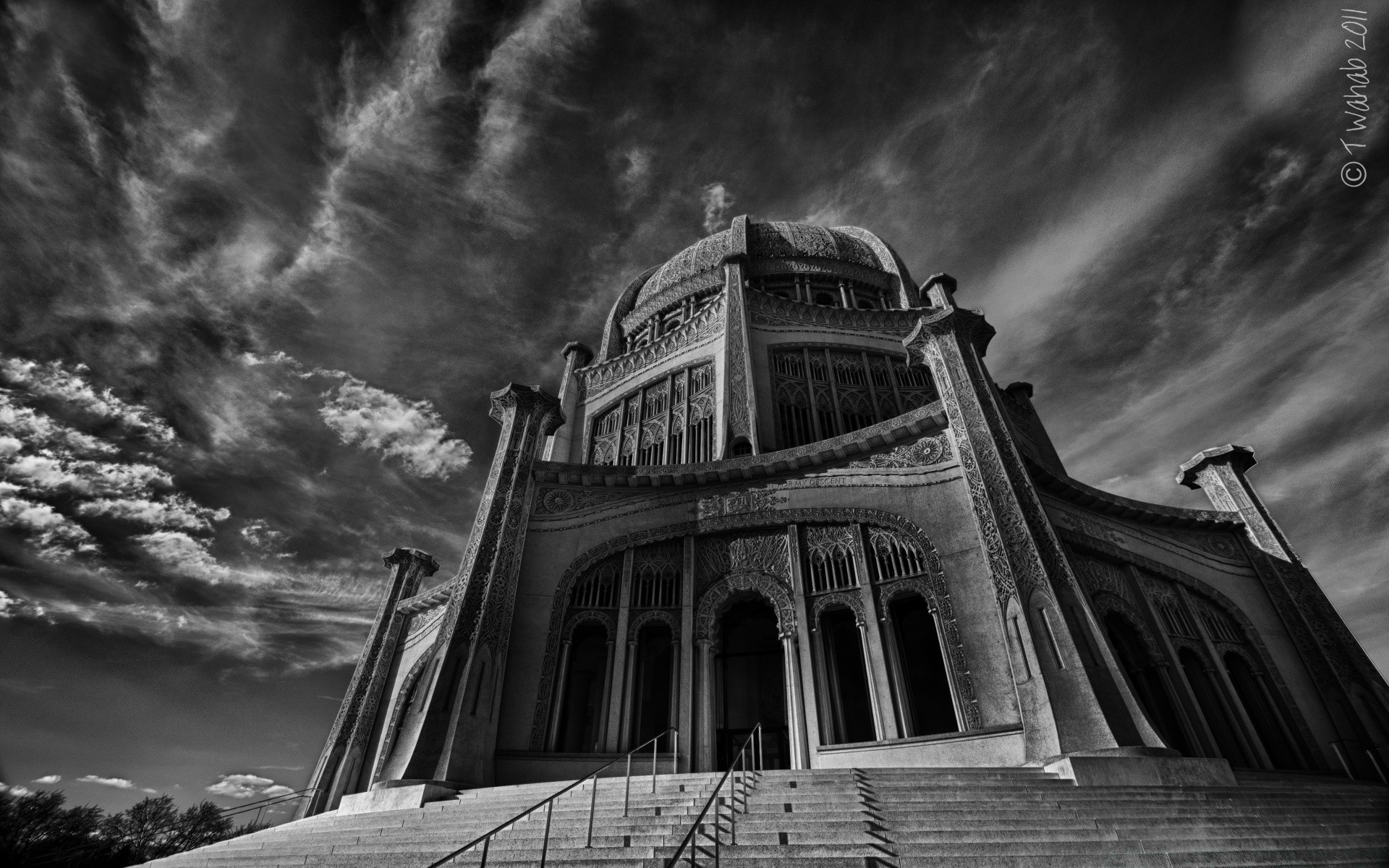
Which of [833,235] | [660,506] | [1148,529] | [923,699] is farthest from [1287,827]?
[833,235]

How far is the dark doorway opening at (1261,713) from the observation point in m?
14.6

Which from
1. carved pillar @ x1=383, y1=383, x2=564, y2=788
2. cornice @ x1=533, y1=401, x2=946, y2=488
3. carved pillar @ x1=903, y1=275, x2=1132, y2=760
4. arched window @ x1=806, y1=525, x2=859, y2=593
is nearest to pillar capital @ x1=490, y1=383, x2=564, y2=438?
carved pillar @ x1=383, y1=383, x2=564, y2=788

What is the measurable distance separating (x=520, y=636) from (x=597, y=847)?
800 centimetres

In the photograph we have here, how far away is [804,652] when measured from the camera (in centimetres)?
1345

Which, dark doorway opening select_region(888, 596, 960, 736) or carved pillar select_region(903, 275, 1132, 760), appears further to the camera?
dark doorway opening select_region(888, 596, 960, 736)

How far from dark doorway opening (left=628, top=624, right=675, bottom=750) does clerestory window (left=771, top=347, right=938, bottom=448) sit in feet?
23.9

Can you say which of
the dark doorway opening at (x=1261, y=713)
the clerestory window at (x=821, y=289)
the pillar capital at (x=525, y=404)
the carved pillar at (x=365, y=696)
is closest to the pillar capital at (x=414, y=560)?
the carved pillar at (x=365, y=696)

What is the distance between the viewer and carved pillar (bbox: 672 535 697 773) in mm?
13023

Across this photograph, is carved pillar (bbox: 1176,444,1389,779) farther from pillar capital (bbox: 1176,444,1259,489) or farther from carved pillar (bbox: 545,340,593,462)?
carved pillar (bbox: 545,340,593,462)

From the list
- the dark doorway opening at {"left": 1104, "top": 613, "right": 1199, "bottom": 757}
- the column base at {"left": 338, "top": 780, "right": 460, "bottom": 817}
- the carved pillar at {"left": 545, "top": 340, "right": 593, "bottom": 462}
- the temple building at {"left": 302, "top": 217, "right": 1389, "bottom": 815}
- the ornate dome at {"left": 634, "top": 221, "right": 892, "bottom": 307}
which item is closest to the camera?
the column base at {"left": 338, "top": 780, "right": 460, "bottom": 817}

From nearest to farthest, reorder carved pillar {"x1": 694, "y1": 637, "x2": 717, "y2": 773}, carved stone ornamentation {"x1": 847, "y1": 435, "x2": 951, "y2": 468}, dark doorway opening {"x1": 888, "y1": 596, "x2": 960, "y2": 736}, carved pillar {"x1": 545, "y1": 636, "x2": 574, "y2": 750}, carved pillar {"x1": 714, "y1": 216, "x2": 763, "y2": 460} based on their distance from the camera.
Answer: carved pillar {"x1": 694, "y1": 637, "x2": 717, "y2": 773} < carved pillar {"x1": 545, "y1": 636, "x2": 574, "y2": 750} < carved stone ornamentation {"x1": 847, "y1": 435, "x2": 951, "y2": 468} < dark doorway opening {"x1": 888, "y1": 596, "x2": 960, "y2": 736} < carved pillar {"x1": 714, "y1": 216, "x2": 763, "y2": 460}

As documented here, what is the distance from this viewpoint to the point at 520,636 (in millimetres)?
14398

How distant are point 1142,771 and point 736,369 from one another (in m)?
14.9

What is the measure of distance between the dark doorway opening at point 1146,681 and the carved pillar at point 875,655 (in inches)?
196
